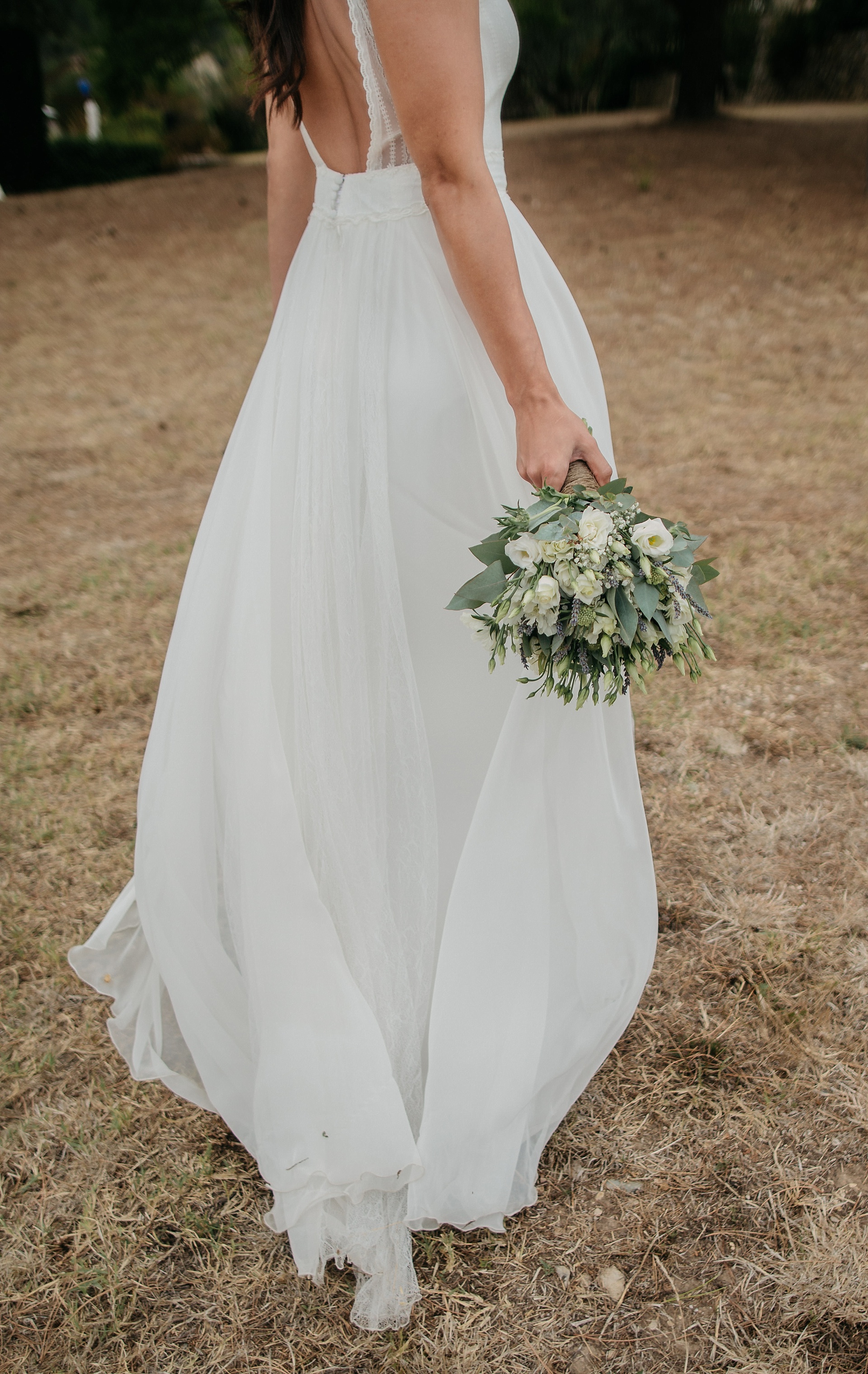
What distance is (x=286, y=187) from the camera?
195 centimetres

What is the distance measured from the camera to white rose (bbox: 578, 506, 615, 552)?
1299 mm

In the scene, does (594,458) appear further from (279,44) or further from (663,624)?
(279,44)

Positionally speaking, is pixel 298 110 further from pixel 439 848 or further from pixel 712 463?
pixel 712 463

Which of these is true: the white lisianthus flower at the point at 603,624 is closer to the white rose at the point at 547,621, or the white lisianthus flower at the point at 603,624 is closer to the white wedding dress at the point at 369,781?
the white rose at the point at 547,621

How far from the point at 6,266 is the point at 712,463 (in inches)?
318

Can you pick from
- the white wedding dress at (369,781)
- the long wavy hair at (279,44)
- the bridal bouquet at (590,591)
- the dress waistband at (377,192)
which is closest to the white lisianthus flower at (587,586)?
the bridal bouquet at (590,591)

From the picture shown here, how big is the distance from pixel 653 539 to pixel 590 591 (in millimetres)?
114

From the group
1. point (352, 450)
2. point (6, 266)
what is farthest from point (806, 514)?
point (6, 266)

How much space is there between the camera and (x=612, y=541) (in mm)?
1314

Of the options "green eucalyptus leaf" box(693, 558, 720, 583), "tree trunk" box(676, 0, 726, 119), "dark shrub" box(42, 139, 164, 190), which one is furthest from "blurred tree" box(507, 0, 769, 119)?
"green eucalyptus leaf" box(693, 558, 720, 583)

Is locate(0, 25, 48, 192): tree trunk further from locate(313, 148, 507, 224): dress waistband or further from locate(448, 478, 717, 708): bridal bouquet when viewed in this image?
locate(448, 478, 717, 708): bridal bouquet

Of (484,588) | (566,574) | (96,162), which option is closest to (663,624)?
(566,574)

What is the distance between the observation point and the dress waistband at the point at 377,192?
5.48 ft

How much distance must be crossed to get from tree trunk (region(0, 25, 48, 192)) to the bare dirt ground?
10.2 m
